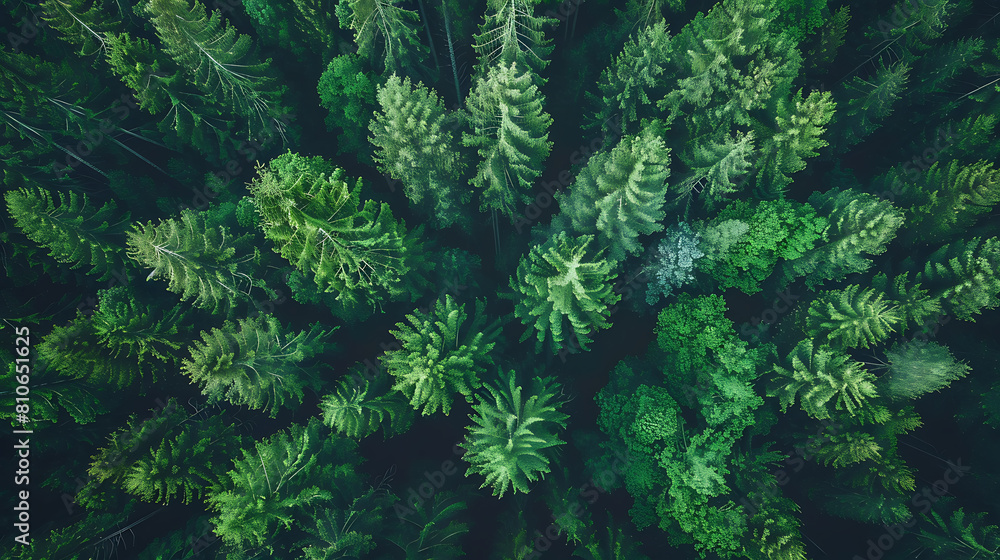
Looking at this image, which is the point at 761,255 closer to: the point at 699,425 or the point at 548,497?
the point at 699,425

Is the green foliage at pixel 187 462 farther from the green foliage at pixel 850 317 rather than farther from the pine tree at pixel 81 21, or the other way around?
the green foliage at pixel 850 317

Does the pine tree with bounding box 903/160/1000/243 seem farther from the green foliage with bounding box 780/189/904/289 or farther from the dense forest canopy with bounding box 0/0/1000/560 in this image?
the green foliage with bounding box 780/189/904/289

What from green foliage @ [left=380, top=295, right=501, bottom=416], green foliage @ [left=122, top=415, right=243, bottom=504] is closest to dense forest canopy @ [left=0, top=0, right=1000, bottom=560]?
green foliage @ [left=122, top=415, right=243, bottom=504]

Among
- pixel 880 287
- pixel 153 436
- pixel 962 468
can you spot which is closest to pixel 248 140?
pixel 153 436

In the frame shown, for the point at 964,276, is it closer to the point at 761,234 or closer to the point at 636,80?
the point at 761,234

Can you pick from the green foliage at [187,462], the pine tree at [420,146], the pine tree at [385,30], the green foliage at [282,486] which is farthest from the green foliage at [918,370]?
the green foliage at [187,462]

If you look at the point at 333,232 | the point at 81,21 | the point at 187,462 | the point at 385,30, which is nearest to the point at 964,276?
the point at 333,232

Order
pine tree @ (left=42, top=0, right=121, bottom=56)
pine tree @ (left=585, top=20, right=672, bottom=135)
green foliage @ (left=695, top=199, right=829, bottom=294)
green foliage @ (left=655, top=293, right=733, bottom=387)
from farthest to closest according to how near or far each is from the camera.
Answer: green foliage @ (left=655, top=293, right=733, bottom=387), pine tree @ (left=585, top=20, right=672, bottom=135), green foliage @ (left=695, top=199, right=829, bottom=294), pine tree @ (left=42, top=0, right=121, bottom=56)
